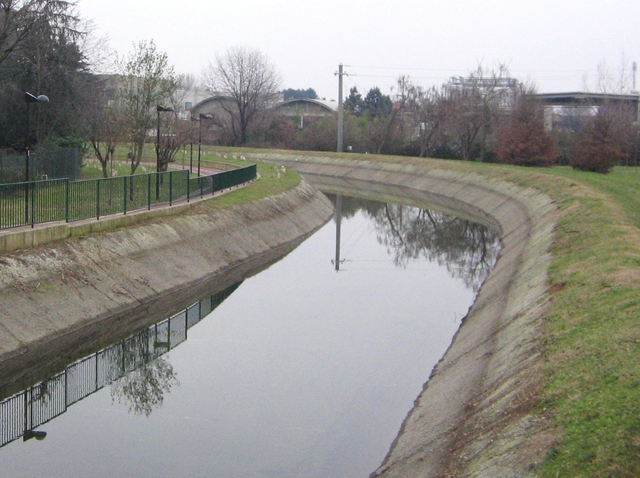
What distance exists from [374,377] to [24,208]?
36.3 ft

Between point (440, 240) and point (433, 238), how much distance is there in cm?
A: 88

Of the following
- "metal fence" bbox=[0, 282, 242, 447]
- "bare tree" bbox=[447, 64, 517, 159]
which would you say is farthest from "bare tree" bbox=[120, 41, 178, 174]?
"bare tree" bbox=[447, 64, 517, 159]

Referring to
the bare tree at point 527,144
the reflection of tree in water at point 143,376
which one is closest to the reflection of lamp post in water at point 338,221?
the reflection of tree in water at point 143,376

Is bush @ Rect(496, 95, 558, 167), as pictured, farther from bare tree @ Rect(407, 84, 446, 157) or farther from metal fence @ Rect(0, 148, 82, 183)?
metal fence @ Rect(0, 148, 82, 183)

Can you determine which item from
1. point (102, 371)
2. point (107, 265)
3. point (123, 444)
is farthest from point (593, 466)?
point (107, 265)

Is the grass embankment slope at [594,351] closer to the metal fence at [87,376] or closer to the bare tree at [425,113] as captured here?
the metal fence at [87,376]

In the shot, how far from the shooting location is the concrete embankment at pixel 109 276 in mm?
19938

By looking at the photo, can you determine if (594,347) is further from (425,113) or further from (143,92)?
(425,113)

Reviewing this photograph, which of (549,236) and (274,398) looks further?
(549,236)

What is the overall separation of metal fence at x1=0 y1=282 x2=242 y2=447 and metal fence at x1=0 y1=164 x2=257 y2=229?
15.1 feet

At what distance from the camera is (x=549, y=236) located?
1164 inches

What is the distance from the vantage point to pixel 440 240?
41969 mm

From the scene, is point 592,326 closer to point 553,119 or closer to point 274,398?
point 274,398

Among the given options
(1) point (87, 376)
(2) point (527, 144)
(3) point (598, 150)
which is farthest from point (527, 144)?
(1) point (87, 376)
